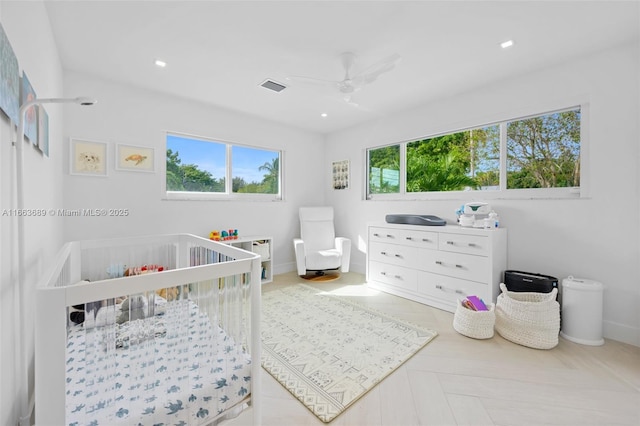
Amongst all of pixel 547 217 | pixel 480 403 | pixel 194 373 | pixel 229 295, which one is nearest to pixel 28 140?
pixel 229 295

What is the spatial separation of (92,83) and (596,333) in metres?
4.93

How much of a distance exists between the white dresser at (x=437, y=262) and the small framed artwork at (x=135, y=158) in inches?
108

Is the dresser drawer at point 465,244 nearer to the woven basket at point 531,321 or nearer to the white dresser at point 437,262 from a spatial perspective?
the white dresser at point 437,262

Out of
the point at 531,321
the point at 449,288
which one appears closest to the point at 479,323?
the point at 531,321

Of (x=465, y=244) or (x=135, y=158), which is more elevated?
(x=135, y=158)

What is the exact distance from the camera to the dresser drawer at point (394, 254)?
121 inches

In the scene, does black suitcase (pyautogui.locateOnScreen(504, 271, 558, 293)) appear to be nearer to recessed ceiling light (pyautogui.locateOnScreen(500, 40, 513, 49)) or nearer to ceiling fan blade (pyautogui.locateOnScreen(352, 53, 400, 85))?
recessed ceiling light (pyautogui.locateOnScreen(500, 40, 513, 49))

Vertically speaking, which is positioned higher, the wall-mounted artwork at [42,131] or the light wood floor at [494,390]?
the wall-mounted artwork at [42,131]

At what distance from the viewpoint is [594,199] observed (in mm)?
2277

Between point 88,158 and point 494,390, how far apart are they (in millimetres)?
3829

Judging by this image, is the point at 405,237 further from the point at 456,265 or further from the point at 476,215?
the point at 476,215

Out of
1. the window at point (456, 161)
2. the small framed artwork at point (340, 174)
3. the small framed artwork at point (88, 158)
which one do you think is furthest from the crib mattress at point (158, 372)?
the small framed artwork at point (340, 174)

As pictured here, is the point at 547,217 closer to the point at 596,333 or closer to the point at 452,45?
the point at 596,333

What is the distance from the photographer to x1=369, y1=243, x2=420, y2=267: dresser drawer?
3.07 m
